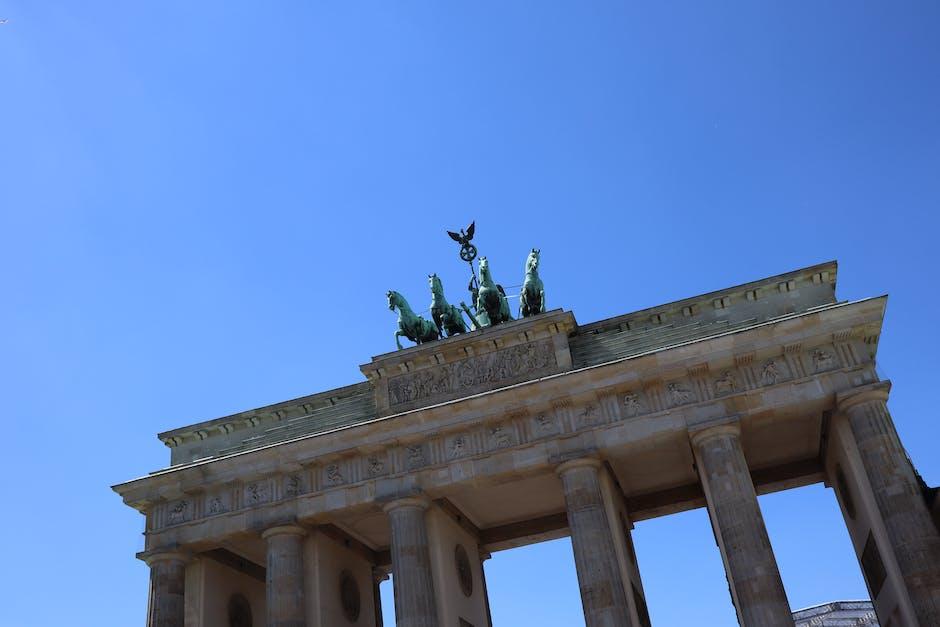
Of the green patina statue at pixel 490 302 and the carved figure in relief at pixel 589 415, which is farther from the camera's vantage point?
the green patina statue at pixel 490 302

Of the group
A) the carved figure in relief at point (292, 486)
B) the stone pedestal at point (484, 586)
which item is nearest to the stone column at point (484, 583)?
the stone pedestal at point (484, 586)

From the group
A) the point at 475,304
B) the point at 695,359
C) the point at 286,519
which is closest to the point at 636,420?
the point at 695,359

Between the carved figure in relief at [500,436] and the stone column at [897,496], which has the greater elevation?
the carved figure in relief at [500,436]

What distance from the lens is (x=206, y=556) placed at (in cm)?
3156

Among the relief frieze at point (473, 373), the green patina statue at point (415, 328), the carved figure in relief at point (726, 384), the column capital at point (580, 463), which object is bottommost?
the column capital at point (580, 463)

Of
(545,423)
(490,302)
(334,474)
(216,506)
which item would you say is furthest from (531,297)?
(216,506)

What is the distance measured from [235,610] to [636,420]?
16.9 metres

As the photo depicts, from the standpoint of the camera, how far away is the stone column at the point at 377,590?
113ft

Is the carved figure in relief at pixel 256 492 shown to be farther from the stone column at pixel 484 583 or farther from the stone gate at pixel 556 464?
the stone column at pixel 484 583

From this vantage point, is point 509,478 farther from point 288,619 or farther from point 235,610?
→ point 235,610

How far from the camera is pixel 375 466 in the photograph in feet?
97.3

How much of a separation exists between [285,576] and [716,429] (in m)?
14.8

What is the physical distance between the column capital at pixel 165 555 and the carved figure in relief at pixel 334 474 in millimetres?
5790

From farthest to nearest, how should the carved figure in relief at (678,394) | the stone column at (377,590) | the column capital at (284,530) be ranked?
the stone column at (377,590) < the column capital at (284,530) < the carved figure in relief at (678,394)
